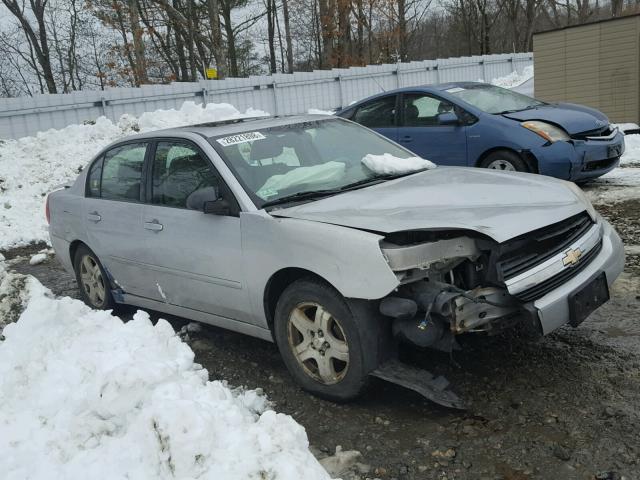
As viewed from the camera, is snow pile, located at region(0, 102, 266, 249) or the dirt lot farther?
snow pile, located at region(0, 102, 266, 249)

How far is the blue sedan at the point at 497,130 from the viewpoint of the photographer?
7367 mm

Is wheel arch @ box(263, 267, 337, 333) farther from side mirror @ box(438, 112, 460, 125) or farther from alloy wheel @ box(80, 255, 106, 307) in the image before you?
side mirror @ box(438, 112, 460, 125)

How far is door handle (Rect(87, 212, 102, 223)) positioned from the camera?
4980 mm

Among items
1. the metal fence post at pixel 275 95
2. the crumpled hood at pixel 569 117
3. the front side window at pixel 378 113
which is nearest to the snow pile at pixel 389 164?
the crumpled hood at pixel 569 117

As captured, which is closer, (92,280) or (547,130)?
(92,280)

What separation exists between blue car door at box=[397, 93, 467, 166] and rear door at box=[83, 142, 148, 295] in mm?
4411

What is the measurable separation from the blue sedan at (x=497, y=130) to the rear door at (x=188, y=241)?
178 inches

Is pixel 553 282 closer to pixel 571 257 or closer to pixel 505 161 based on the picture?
pixel 571 257

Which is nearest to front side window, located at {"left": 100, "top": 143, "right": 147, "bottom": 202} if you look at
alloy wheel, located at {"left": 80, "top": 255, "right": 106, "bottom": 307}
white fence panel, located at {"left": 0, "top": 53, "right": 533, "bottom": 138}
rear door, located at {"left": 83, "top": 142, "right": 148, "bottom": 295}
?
rear door, located at {"left": 83, "top": 142, "right": 148, "bottom": 295}

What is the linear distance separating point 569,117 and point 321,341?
5625mm

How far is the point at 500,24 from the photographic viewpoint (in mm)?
47031

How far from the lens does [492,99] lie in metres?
8.34

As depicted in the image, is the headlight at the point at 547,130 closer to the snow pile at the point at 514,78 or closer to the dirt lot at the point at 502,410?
the dirt lot at the point at 502,410

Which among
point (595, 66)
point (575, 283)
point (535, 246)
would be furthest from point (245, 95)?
point (575, 283)
